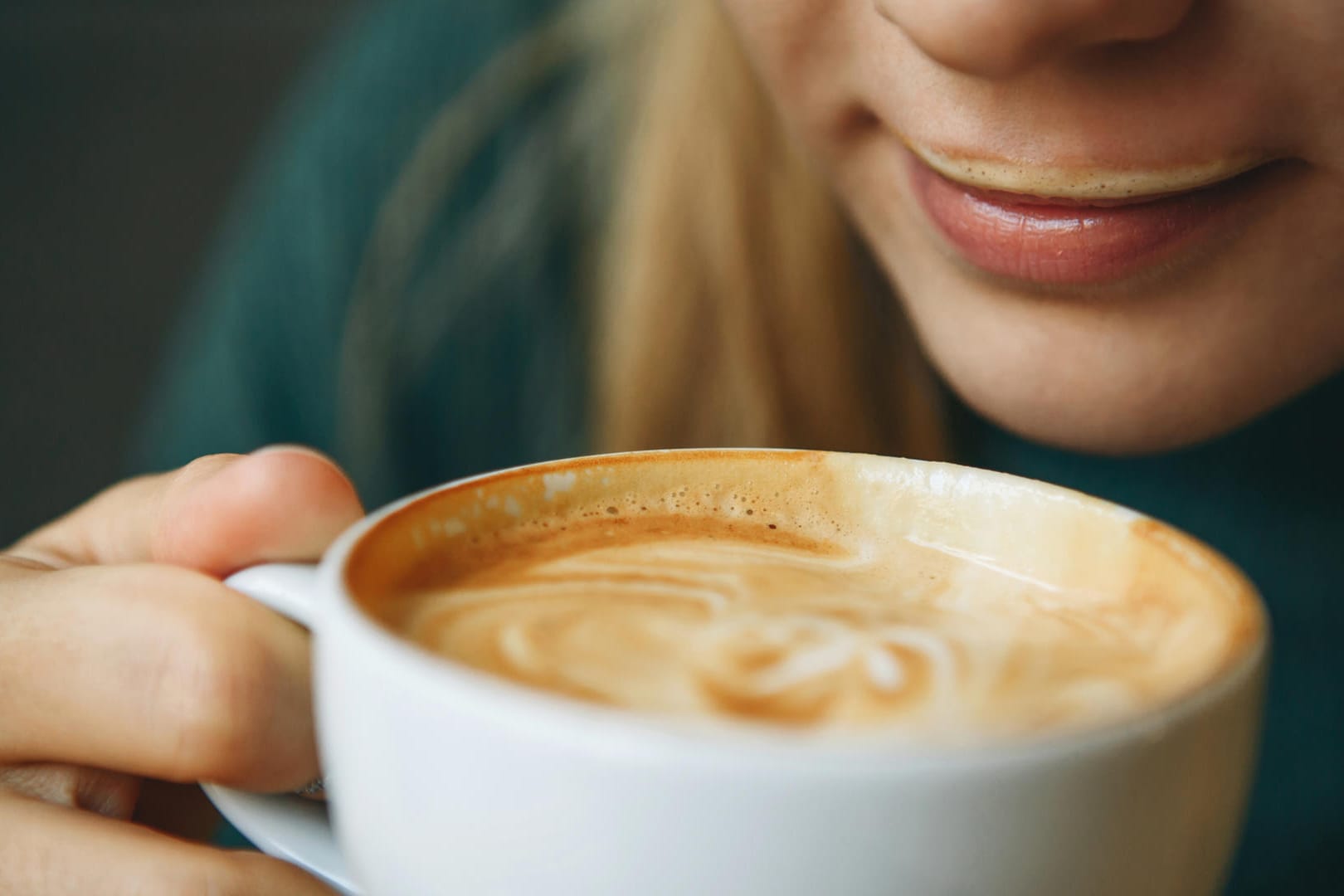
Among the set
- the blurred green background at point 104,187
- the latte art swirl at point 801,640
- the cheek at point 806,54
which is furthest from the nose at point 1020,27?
the blurred green background at point 104,187

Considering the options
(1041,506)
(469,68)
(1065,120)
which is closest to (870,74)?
(1065,120)

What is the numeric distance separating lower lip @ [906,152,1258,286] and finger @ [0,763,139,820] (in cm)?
56

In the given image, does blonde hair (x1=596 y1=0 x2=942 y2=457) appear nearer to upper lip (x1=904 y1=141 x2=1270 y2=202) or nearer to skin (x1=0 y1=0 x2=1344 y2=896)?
skin (x1=0 y1=0 x2=1344 y2=896)

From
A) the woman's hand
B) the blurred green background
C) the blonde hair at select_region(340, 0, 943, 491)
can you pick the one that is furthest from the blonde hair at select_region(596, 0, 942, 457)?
the blurred green background

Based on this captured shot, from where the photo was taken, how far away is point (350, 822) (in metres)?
0.35

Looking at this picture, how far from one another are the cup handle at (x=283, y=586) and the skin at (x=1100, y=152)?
0.39m

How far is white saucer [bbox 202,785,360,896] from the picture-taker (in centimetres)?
41

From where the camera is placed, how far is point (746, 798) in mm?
263

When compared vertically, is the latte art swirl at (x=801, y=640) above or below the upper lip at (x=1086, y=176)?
below

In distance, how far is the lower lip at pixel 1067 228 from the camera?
614 millimetres

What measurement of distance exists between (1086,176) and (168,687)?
522 millimetres

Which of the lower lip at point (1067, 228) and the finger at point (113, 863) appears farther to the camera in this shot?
the lower lip at point (1067, 228)

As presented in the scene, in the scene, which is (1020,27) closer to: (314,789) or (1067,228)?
(1067,228)

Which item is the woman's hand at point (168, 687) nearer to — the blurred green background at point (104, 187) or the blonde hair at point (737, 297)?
the blonde hair at point (737, 297)
